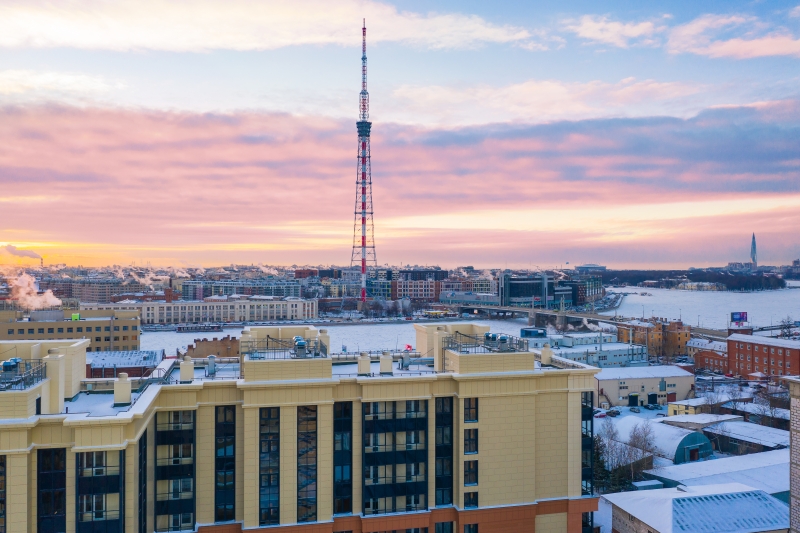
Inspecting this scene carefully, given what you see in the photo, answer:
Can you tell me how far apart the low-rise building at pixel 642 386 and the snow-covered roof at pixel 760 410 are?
9.72ft

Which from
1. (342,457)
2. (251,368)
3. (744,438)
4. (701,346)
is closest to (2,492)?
(251,368)

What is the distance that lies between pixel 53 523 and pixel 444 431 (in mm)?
3949

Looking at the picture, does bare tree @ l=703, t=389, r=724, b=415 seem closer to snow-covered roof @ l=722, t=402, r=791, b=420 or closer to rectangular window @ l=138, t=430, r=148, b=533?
snow-covered roof @ l=722, t=402, r=791, b=420

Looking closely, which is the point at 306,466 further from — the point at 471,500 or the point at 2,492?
the point at 2,492

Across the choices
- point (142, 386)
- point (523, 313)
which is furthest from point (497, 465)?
point (523, 313)

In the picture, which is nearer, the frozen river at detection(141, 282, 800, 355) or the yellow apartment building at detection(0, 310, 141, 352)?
the yellow apartment building at detection(0, 310, 141, 352)

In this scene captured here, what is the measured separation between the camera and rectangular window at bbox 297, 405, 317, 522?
22.5ft

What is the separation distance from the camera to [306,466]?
687 cm

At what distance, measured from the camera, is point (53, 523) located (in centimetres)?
563

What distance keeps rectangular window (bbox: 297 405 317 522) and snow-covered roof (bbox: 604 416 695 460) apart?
30.8ft

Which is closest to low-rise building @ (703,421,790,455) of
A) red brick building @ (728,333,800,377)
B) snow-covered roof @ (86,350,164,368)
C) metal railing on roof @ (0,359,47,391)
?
red brick building @ (728,333,800,377)

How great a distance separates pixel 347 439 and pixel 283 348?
1.50 m

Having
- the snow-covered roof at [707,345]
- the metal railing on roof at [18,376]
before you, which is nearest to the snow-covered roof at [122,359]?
the metal railing on roof at [18,376]

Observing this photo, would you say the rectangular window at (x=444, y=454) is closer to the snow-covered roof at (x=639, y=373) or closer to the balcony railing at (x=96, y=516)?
the balcony railing at (x=96, y=516)
